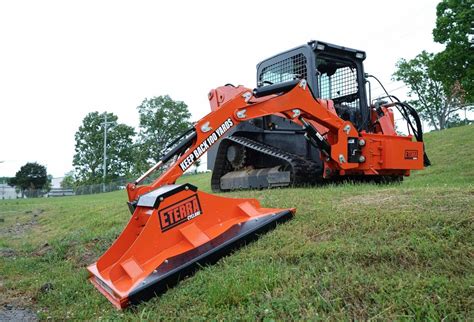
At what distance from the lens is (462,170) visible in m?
11.5

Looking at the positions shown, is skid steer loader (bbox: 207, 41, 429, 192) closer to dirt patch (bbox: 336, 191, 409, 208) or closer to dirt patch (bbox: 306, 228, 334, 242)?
dirt patch (bbox: 336, 191, 409, 208)

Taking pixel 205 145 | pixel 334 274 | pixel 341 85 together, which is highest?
pixel 341 85

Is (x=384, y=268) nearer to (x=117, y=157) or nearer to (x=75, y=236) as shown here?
(x=75, y=236)

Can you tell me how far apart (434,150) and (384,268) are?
13762 mm

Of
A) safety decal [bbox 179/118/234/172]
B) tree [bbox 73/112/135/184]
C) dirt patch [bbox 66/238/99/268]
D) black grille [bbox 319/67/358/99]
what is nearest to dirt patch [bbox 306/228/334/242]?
safety decal [bbox 179/118/234/172]

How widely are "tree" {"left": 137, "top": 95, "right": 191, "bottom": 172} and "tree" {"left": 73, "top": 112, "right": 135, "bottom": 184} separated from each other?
4.09 meters

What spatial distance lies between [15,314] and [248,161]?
5626 millimetres

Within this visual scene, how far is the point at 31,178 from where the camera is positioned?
59031mm

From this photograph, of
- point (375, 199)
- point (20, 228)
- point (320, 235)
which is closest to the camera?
point (320, 235)

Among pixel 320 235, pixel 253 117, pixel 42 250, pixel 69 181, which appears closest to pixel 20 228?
pixel 42 250

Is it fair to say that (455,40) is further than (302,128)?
Yes

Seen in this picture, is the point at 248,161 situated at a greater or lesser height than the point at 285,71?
lesser

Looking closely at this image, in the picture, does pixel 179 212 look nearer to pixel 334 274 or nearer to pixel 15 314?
pixel 334 274

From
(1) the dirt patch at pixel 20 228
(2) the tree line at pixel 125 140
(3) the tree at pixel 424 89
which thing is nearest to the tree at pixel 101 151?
(2) the tree line at pixel 125 140
